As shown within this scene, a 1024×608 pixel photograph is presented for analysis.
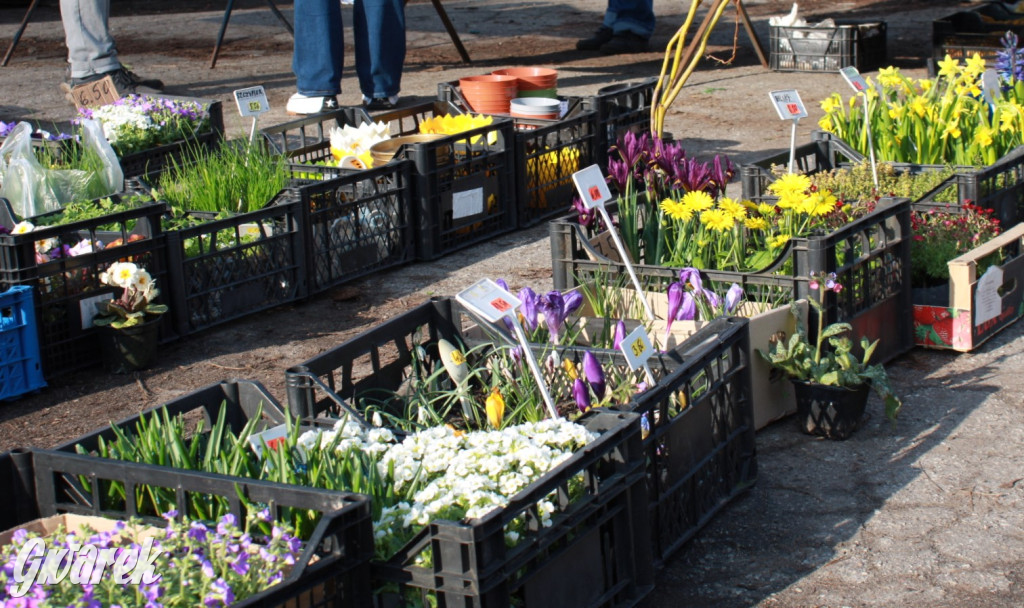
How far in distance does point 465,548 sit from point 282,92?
29.0ft

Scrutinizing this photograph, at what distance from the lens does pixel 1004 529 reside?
3.21 meters

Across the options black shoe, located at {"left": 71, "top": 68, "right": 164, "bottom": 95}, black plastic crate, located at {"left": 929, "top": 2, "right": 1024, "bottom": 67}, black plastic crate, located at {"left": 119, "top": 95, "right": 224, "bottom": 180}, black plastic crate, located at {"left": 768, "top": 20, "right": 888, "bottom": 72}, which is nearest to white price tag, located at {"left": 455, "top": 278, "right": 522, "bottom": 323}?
black plastic crate, located at {"left": 119, "top": 95, "right": 224, "bottom": 180}

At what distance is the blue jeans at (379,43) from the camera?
336 inches

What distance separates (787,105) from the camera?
5.01 m

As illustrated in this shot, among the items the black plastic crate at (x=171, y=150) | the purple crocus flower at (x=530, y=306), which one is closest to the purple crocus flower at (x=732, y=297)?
the purple crocus flower at (x=530, y=306)

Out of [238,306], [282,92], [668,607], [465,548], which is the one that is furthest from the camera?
[282,92]

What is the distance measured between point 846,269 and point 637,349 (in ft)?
4.15

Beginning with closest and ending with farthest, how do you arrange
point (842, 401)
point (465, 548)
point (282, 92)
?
point (465, 548)
point (842, 401)
point (282, 92)

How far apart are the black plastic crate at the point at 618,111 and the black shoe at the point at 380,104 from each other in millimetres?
2375

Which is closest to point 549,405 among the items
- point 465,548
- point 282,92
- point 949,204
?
point 465,548

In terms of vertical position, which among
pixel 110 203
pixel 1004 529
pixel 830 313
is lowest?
pixel 1004 529

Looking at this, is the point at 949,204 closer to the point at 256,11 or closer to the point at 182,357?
the point at 182,357

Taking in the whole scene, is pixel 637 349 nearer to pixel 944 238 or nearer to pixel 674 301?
pixel 674 301

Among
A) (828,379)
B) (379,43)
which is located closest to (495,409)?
(828,379)
